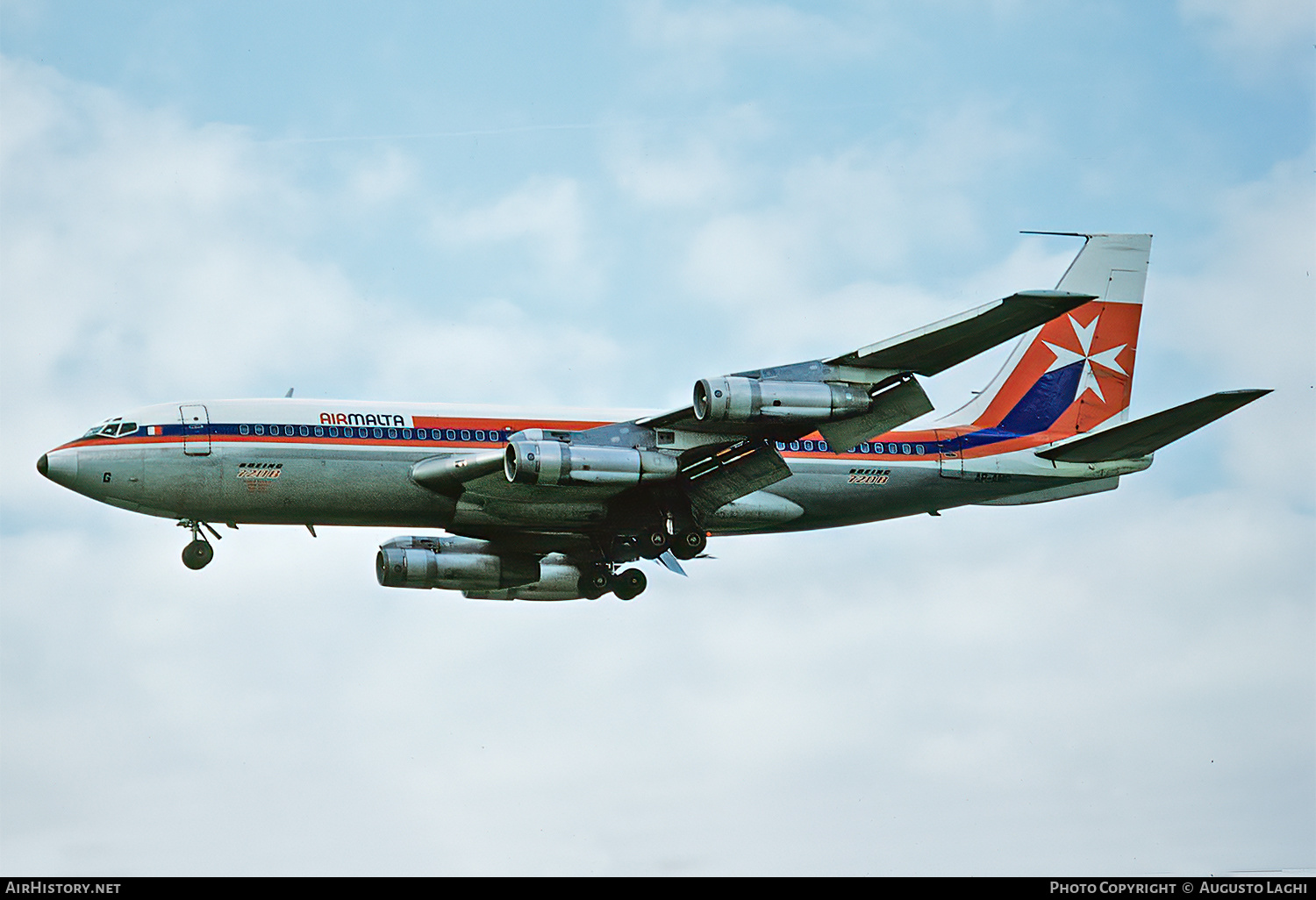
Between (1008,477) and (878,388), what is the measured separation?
36.4ft

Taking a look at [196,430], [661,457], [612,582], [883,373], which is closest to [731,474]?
[661,457]

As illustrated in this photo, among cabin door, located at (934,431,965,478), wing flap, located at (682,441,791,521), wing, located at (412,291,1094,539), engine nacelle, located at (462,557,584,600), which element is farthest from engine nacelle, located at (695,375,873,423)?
engine nacelle, located at (462,557,584,600)

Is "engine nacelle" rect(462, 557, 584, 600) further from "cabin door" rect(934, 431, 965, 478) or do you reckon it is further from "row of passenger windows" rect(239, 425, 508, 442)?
"cabin door" rect(934, 431, 965, 478)

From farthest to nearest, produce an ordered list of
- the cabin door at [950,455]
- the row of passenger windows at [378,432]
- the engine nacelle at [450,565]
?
the engine nacelle at [450,565]
the cabin door at [950,455]
the row of passenger windows at [378,432]

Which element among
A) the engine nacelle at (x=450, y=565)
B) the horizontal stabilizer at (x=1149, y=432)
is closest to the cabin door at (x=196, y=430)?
the engine nacelle at (x=450, y=565)

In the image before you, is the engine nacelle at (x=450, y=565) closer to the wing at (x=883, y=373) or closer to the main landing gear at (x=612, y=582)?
the main landing gear at (x=612, y=582)

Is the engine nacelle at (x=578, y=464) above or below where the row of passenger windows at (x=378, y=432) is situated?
below

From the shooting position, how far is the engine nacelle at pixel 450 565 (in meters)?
49.9

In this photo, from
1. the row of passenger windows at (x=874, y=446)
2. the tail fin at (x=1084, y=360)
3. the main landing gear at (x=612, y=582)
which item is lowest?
the main landing gear at (x=612, y=582)

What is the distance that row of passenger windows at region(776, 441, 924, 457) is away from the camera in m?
47.8

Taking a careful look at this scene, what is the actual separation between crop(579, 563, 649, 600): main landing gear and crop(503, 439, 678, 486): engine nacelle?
26.0ft

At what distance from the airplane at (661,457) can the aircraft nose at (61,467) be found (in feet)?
0.15
